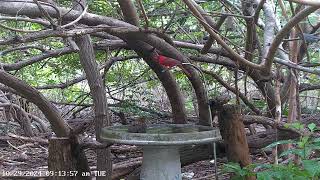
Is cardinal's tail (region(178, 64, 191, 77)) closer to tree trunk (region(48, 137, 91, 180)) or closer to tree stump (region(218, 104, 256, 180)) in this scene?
tree stump (region(218, 104, 256, 180))

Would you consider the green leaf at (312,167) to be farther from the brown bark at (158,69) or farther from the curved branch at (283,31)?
the brown bark at (158,69)

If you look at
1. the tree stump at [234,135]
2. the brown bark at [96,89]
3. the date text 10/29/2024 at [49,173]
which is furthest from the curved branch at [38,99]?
the tree stump at [234,135]

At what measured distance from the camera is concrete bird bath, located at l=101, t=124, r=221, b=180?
278 cm

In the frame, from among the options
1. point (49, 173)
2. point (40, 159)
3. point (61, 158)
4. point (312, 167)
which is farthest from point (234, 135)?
point (40, 159)

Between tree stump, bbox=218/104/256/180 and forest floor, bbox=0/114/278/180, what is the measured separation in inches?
27.4

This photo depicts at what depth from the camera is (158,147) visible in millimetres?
3035

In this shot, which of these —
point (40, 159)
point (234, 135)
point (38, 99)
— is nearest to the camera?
point (38, 99)

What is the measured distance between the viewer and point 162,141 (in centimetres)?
277

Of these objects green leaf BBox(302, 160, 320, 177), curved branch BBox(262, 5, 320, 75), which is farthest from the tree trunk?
green leaf BBox(302, 160, 320, 177)

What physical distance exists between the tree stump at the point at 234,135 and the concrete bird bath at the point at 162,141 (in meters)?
0.19

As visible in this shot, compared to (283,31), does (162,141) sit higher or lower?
lower

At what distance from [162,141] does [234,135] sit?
779mm

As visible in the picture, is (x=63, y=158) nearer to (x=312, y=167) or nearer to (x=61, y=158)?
(x=61, y=158)

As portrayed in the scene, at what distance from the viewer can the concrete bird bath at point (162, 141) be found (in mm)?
2783
